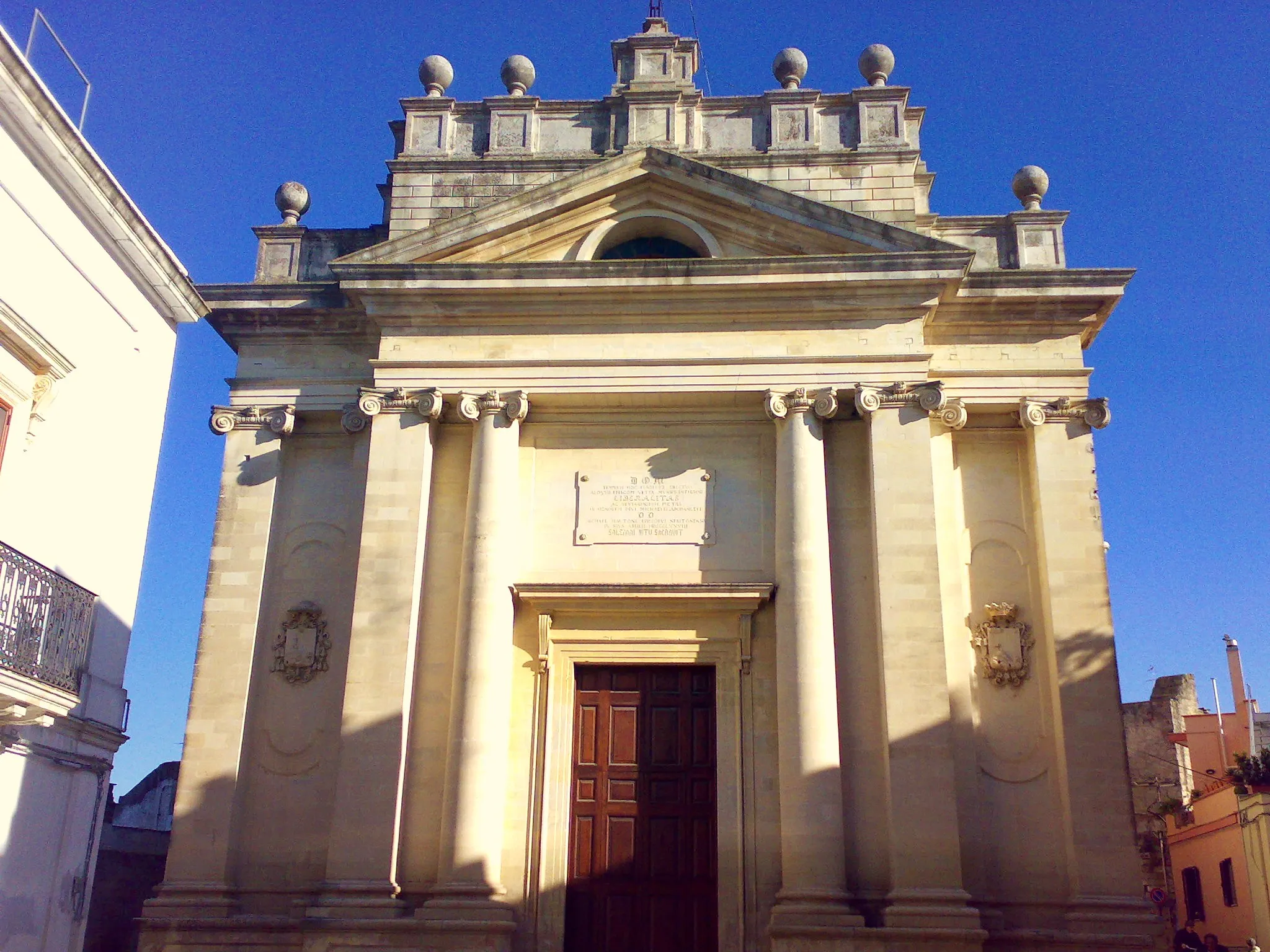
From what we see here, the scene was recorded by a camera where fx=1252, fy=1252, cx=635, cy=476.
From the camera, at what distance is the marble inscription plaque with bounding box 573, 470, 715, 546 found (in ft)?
47.8

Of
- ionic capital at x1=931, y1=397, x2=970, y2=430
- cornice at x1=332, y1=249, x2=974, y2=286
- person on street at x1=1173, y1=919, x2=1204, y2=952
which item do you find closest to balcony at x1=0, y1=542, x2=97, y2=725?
cornice at x1=332, y1=249, x2=974, y2=286

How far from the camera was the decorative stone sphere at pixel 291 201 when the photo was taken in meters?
16.8

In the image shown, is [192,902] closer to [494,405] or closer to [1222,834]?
[494,405]

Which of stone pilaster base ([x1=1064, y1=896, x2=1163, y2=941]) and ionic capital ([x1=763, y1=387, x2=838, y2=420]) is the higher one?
ionic capital ([x1=763, y1=387, x2=838, y2=420])

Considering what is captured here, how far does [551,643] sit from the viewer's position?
14320mm

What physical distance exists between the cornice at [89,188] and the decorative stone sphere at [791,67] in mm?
7973

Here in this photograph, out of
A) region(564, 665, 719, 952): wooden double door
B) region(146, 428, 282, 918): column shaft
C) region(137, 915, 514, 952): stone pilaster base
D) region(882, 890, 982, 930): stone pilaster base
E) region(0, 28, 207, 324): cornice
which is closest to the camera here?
region(0, 28, 207, 324): cornice

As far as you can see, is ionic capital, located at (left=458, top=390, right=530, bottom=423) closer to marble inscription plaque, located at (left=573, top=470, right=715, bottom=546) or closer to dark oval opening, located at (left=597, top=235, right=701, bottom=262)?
marble inscription plaque, located at (left=573, top=470, right=715, bottom=546)

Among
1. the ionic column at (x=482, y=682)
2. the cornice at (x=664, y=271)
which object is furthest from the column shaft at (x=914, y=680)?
the ionic column at (x=482, y=682)

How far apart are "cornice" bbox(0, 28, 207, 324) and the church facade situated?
6.61ft

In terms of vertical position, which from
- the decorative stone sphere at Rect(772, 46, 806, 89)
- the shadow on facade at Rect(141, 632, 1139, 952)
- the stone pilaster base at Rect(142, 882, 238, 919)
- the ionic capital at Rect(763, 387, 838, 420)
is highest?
the decorative stone sphere at Rect(772, 46, 806, 89)

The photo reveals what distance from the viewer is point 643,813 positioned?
13828 millimetres

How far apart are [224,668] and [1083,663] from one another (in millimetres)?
9666

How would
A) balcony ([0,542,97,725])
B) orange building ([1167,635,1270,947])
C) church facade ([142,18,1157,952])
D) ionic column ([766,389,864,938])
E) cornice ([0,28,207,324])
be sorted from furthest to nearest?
orange building ([1167,635,1270,947]), church facade ([142,18,1157,952]), ionic column ([766,389,864,938]), cornice ([0,28,207,324]), balcony ([0,542,97,725])
